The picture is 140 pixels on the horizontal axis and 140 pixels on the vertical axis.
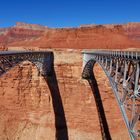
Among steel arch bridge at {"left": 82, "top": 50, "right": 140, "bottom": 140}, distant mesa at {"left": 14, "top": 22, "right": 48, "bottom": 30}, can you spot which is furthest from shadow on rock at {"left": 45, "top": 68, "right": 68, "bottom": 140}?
distant mesa at {"left": 14, "top": 22, "right": 48, "bottom": 30}

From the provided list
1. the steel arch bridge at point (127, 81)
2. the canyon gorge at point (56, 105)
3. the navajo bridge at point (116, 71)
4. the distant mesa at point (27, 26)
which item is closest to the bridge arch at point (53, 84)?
the navajo bridge at point (116, 71)

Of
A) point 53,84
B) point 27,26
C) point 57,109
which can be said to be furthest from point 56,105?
point 27,26

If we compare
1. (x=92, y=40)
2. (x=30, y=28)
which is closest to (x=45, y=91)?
(x=92, y=40)

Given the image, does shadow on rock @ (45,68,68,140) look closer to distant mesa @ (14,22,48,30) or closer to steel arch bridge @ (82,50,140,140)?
steel arch bridge @ (82,50,140,140)

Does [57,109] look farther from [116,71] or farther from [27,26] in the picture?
[27,26]

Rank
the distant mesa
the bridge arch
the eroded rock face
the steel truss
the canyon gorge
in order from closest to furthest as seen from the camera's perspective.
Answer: the steel truss < the bridge arch < the canyon gorge < the eroded rock face < the distant mesa

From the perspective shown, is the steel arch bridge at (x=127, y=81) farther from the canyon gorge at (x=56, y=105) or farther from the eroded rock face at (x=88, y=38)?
the eroded rock face at (x=88, y=38)

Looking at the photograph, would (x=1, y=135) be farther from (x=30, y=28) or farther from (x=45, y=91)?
(x=30, y=28)
